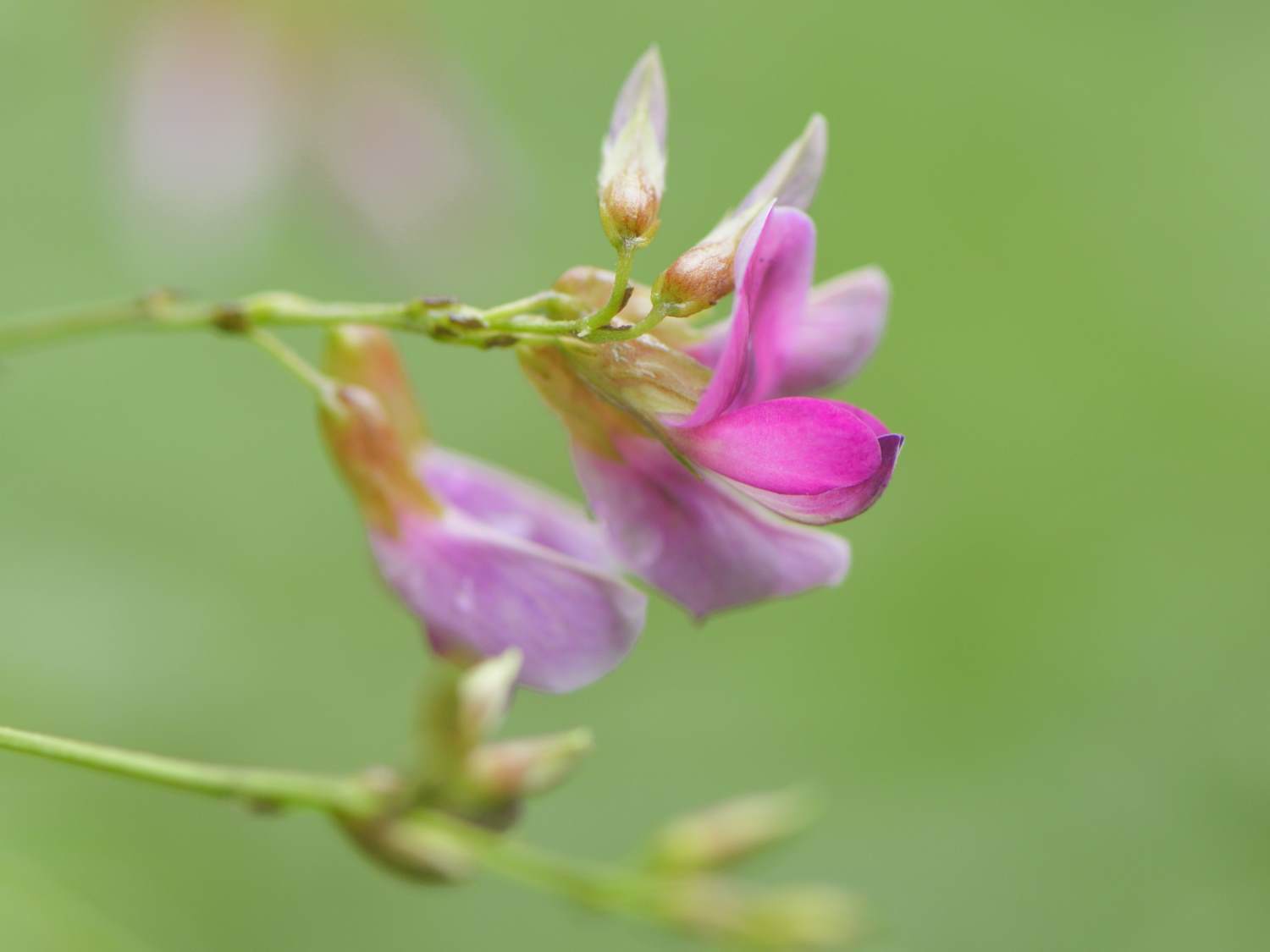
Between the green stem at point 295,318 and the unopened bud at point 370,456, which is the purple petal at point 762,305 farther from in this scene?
the unopened bud at point 370,456

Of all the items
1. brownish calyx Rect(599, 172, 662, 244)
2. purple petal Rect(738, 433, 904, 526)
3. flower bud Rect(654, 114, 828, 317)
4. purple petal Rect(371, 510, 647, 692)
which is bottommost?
purple petal Rect(371, 510, 647, 692)

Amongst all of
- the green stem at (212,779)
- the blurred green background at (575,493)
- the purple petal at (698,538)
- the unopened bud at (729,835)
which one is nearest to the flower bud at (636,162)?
the purple petal at (698,538)

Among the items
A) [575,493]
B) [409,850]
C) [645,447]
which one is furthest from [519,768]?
[575,493]

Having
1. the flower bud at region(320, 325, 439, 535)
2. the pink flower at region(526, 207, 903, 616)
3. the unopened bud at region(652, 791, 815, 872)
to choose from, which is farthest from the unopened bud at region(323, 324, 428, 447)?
the unopened bud at region(652, 791, 815, 872)

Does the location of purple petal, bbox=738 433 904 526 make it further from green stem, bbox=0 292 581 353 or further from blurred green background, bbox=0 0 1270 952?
blurred green background, bbox=0 0 1270 952

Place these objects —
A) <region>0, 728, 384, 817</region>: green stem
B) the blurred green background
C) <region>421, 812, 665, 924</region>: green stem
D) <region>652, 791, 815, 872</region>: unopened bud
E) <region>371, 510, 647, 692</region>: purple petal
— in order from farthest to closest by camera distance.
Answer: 1. the blurred green background
2. <region>652, 791, 815, 872</region>: unopened bud
3. <region>421, 812, 665, 924</region>: green stem
4. <region>371, 510, 647, 692</region>: purple petal
5. <region>0, 728, 384, 817</region>: green stem

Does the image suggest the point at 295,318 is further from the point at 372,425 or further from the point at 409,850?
the point at 409,850

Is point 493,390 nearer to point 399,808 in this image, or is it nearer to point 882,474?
point 399,808
